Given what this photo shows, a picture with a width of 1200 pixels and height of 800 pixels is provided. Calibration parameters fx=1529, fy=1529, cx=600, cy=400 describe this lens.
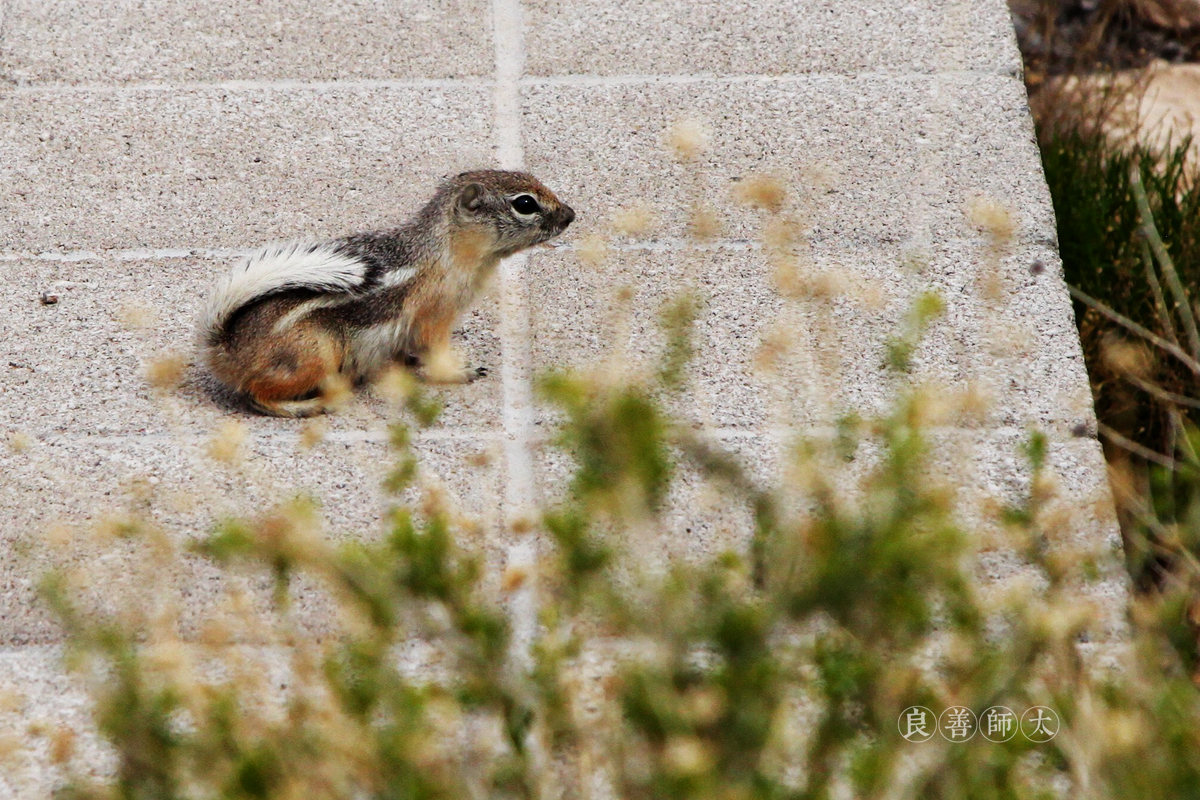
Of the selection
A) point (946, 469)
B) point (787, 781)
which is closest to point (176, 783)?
point (787, 781)

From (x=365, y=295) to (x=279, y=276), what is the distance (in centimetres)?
25

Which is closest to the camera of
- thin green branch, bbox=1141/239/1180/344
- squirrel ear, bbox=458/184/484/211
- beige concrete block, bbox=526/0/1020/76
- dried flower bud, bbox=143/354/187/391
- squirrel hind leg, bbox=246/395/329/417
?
thin green branch, bbox=1141/239/1180/344

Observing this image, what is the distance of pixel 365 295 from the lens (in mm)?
3752

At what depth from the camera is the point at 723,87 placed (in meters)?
4.81

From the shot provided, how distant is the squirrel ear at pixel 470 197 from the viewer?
3928 millimetres

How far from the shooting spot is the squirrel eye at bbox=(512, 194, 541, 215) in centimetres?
397

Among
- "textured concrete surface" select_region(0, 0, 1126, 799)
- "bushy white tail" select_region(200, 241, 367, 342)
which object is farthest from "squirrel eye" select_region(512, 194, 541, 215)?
"bushy white tail" select_region(200, 241, 367, 342)

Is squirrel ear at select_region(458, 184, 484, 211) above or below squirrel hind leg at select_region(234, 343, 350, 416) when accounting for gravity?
above

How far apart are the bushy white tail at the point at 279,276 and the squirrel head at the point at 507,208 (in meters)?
0.35

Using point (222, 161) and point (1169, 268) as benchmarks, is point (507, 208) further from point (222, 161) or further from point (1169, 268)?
point (1169, 268)

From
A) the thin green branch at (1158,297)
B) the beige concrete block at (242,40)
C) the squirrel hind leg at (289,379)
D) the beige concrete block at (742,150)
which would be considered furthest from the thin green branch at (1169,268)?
the beige concrete block at (242,40)

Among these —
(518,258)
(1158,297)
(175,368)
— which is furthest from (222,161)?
(1158,297)

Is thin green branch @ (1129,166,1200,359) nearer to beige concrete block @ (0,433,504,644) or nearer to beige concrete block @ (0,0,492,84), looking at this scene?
beige concrete block @ (0,433,504,644)

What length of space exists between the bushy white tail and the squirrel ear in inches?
13.4
